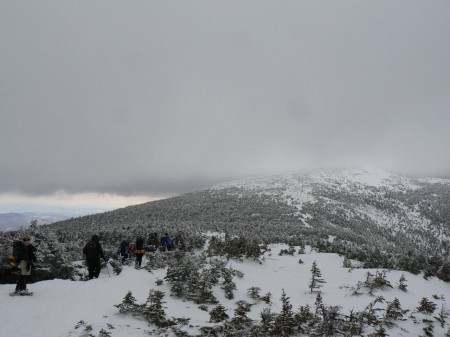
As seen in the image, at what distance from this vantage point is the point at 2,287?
1068 centimetres

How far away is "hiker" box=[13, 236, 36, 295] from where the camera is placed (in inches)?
392

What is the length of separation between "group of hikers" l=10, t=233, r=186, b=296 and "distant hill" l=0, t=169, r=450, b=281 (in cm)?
274

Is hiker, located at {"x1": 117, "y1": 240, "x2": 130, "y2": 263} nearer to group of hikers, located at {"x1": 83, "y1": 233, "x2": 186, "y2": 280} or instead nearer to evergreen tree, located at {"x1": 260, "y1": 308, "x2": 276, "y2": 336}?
group of hikers, located at {"x1": 83, "y1": 233, "x2": 186, "y2": 280}

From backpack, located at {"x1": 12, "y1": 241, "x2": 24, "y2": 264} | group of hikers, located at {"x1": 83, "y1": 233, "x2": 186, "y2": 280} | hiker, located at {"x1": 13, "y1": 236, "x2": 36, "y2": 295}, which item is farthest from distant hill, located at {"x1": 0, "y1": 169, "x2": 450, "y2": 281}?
backpack, located at {"x1": 12, "y1": 241, "x2": 24, "y2": 264}

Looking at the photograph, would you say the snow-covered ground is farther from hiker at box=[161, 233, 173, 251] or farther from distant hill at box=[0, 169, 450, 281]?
hiker at box=[161, 233, 173, 251]

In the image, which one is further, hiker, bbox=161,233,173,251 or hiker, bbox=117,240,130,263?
hiker, bbox=161,233,173,251

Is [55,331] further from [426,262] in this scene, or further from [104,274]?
[426,262]

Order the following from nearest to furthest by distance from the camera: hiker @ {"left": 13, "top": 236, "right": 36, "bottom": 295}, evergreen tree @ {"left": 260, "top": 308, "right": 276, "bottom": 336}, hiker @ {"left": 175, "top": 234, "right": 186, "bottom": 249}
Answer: evergreen tree @ {"left": 260, "top": 308, "right": 276, "bottom": 336}
hiker @ {"left": 13, "top": 236, "right": 36, "bottom": 295}
hiker @ {"left": 175, "top": 234, "right": 186, "bottom": 249}

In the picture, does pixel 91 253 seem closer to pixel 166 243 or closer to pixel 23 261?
pixel 23 261

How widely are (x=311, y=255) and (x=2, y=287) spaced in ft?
66.4

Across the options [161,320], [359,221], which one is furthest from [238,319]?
[359,221]

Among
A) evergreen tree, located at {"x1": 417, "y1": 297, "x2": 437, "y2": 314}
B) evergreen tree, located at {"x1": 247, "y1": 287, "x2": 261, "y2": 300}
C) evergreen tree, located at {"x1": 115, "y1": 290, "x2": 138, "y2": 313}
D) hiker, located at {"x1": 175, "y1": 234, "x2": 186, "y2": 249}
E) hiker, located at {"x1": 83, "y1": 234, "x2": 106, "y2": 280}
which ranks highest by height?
hiker, located at {"x1": 83, "y1": 234, "x2": 106, "y2": 280}

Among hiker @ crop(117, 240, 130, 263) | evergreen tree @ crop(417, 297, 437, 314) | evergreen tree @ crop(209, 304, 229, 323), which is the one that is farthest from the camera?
hiker @ crop(117, 240, 130, 263)

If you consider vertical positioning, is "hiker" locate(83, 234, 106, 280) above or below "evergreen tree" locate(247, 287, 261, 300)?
above
